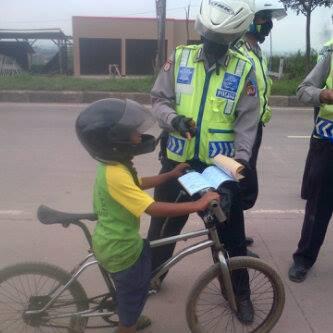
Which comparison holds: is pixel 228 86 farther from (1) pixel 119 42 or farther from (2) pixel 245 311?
(1) pixel 119 42

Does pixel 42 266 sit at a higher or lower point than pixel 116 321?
higher

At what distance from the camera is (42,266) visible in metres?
2.44

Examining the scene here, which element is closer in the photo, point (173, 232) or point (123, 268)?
point (123, 268)

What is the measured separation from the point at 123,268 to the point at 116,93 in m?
→ 9.61

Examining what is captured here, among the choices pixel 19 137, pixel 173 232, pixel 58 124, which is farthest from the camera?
pixel 58 124

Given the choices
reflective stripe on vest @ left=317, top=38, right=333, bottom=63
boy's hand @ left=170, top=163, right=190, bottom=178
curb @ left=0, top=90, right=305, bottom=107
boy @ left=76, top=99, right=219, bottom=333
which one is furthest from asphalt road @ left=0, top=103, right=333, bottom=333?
curb @ left=0, top=90, right=305, bottom=107

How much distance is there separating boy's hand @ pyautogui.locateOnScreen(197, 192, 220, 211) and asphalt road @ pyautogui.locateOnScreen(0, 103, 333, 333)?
98cm

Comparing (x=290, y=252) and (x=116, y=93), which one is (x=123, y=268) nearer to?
(x=290, y=252)

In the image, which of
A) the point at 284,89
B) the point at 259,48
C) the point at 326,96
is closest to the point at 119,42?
the point at 284,89

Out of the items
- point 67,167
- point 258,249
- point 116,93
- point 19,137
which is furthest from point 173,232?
point 116,93

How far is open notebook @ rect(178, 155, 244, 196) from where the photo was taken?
2.27 meters

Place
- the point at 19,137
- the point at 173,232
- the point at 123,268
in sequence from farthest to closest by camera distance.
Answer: the point at 19,137 → the point at 173,232 → the point at 123,268

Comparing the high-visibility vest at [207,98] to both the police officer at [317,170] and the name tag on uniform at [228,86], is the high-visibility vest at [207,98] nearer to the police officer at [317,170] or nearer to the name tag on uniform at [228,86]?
the name tag on uniform at [228,86]

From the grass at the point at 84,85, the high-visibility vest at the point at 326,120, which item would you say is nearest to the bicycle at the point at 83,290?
the high-visibility vest at the point at 326,120
